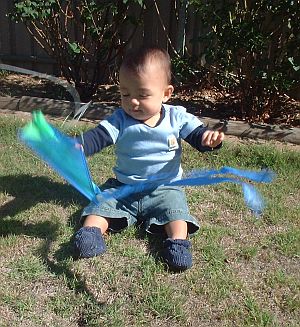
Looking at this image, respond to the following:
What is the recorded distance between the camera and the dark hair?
2441 millimetres

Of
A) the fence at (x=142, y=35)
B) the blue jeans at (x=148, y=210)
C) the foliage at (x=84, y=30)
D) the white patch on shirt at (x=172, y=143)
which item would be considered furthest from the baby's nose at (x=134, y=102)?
the fence at (x=142, y=35)

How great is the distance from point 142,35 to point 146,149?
327 cm

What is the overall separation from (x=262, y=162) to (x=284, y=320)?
1.81 m

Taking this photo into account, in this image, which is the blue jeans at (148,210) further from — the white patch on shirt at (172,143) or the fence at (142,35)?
the fence at (142,35)

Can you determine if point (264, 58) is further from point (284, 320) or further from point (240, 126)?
point (284, 320)

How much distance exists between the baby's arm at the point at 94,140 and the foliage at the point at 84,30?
2.32 metres

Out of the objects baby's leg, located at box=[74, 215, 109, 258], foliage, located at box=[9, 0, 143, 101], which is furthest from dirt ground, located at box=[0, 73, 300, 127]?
baby's leg, located at box=[74, 215, 109, 258]

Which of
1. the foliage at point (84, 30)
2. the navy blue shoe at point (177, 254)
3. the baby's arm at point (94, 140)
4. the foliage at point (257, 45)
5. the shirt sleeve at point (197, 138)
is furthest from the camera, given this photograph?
the foliage at point (84, 30)

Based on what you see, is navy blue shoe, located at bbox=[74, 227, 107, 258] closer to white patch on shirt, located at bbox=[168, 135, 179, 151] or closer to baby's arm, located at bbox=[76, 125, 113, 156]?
baby's arm, located at bbox=[76, 125, 113, 156]

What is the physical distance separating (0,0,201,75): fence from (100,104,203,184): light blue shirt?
8.65 feet

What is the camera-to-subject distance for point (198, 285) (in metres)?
2.28

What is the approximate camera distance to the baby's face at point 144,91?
8.05ft

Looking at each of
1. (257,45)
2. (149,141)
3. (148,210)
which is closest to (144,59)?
(149,141)

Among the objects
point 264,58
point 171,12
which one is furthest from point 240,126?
Result: point 171,12
